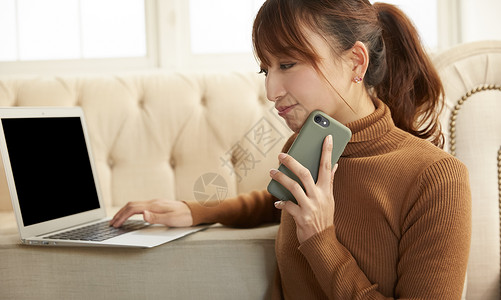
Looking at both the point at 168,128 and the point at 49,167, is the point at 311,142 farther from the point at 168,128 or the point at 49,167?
the point at 168,128

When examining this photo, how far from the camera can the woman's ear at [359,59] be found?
803 mm

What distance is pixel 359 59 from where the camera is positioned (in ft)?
2.67

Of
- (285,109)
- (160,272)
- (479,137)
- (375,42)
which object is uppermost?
(375,42)

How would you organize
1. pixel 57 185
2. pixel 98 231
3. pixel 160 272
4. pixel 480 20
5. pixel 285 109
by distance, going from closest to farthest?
1. pixel 285 109
2. pixel 160 272
3. pixel 98 231
4. pixel 57 185
5. pixel 480 20

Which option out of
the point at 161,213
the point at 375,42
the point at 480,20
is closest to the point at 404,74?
the point at 375,42

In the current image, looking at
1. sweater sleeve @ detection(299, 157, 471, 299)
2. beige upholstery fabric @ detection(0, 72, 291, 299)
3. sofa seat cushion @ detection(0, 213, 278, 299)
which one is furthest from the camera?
beige upholstery fabric @ detection(0, 72, 291, 299)

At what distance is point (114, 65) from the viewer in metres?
2.19

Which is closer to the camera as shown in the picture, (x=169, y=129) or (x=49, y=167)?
(x=49, y=167)

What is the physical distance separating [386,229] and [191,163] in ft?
2.97

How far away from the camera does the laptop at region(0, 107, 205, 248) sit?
1.00 m

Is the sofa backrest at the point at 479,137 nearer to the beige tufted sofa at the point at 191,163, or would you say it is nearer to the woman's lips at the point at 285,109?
the beige tufted sofa at the point at 191,163

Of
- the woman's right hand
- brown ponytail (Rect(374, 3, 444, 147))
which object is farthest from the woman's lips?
the woman's right hand

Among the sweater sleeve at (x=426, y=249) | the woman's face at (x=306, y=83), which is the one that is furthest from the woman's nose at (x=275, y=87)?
the sweater sleeve at (x=426, y=249)

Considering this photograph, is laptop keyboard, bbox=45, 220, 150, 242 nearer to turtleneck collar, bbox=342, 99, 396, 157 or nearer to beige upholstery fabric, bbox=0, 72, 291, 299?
beige upholstery fabric, bbox=0, 72, 291, 299
